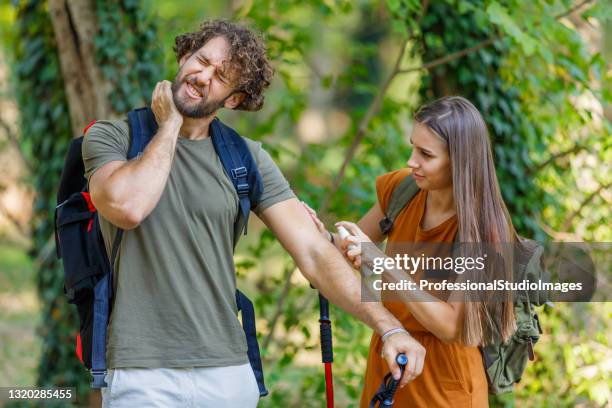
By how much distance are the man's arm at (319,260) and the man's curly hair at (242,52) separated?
0.46m

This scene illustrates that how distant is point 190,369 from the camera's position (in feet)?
9.42

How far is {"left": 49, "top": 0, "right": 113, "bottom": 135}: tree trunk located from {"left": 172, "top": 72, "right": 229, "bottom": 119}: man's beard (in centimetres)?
245

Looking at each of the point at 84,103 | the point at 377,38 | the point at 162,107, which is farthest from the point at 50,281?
the point at 377,38

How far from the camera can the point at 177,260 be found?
9.36 feet

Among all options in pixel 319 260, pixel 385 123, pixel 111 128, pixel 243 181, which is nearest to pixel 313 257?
pixel 319 260

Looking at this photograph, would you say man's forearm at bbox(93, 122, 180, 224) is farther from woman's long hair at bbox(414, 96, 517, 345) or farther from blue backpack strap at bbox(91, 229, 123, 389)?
woman's long hair at bbox(414, 96, 517, 345)

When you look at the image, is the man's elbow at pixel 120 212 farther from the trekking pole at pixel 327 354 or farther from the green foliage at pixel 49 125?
the green foliage at pixel 49 125

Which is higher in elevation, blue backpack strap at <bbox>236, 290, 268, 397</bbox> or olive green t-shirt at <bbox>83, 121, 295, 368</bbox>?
olive green t-shirt at <bbox>83, 121, 295, 368</bbox>

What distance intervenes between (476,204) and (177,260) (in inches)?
44.9

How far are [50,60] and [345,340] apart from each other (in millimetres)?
2990

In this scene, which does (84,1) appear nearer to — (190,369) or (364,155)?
(364,155)

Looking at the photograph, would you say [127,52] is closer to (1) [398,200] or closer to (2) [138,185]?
(1) [398,200]

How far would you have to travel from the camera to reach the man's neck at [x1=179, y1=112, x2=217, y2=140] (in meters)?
3.04

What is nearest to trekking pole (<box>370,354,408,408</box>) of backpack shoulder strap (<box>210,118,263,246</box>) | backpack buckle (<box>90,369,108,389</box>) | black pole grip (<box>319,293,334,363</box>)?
black pole grip (<box>319,293,334,363</box>)
